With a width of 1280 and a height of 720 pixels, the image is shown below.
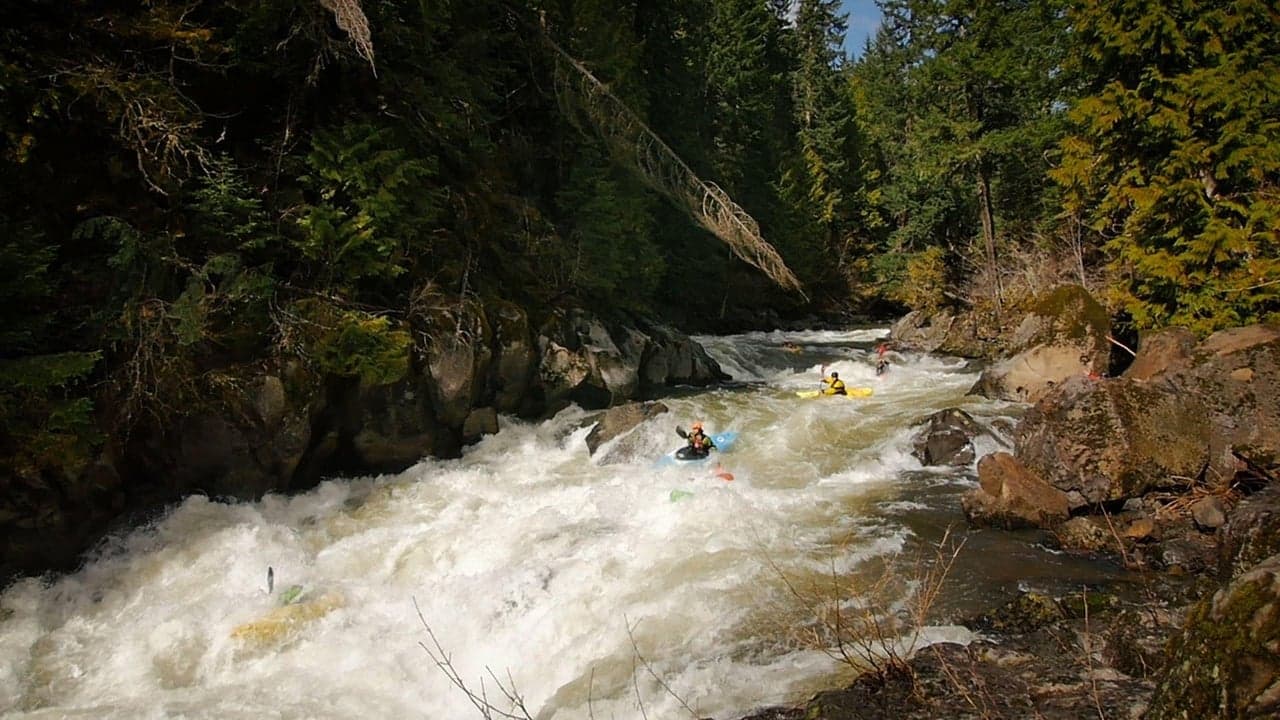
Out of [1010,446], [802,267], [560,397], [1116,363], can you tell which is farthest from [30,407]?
[802,267]

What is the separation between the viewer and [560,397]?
40.9 feet

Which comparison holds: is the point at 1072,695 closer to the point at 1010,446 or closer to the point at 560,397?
the point at 1010,446

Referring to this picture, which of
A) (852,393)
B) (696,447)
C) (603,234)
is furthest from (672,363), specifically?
(696,447)

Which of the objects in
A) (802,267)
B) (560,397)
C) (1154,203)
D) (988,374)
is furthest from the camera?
(802,267)

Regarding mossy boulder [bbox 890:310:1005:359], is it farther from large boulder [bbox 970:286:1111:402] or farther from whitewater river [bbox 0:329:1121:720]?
whitewater river [bbox 0:329:1121:720]

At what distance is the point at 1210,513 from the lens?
6660 mm

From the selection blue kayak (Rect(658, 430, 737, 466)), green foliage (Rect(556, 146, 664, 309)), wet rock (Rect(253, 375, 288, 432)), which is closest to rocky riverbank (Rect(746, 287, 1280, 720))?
blue kayak (Rect(658, 430, 737, 466))

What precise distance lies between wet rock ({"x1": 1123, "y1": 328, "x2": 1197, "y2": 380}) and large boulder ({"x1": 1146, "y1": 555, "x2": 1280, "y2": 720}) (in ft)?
30.1

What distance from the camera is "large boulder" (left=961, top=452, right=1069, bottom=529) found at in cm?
733

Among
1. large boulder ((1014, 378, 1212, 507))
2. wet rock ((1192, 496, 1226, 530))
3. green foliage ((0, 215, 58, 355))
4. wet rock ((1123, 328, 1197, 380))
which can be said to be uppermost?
green foliage ((0, 215, 58, 355))

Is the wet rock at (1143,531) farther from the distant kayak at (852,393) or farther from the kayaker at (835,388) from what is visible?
the distant kayak at (852,393)

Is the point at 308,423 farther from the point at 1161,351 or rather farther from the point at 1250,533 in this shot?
the point at 1161,351

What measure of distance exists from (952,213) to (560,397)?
21.9 meters

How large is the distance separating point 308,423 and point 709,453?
5.88m
